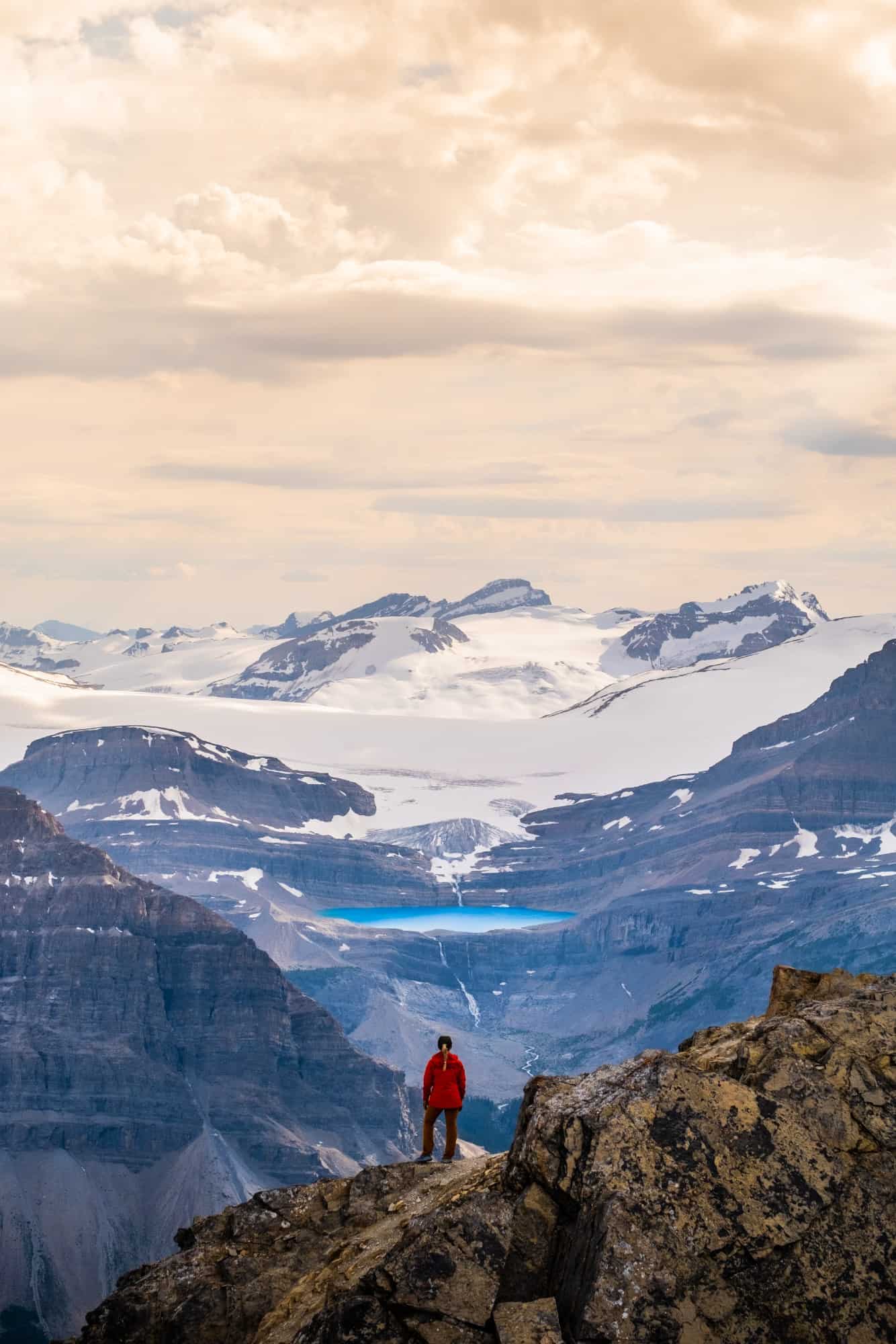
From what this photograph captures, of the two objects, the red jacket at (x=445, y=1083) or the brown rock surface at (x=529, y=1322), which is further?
the red jacket at (x=445, y=1083)

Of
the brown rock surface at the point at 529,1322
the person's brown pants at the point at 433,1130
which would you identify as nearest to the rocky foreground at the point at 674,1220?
the brown rock surface at the point at 529,1322

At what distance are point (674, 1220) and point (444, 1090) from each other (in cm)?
Result: 1392

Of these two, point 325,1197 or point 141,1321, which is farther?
point 325,1197

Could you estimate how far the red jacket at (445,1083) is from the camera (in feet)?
148

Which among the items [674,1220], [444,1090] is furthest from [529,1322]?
[444,1090]

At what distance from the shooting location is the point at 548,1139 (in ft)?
112

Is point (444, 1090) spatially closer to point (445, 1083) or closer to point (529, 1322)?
point (445, 1083)

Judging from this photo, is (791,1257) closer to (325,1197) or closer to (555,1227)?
(555,1227)

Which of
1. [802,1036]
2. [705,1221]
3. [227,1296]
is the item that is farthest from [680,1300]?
[227,1296]

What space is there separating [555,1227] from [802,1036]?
21.4ft

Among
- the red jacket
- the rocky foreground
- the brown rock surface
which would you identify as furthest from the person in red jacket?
the brown rock surface

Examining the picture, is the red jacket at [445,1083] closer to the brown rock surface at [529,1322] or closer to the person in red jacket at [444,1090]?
the person in red jacket at [444,1090]

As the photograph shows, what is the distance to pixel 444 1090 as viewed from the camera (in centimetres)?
4525

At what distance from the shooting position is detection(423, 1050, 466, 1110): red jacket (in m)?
45.2
